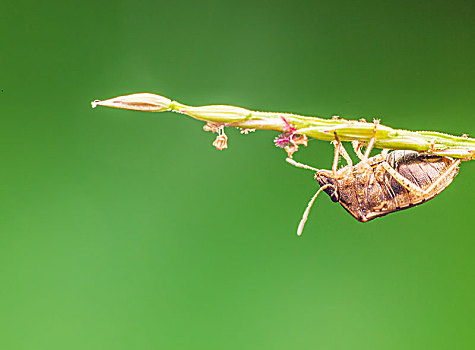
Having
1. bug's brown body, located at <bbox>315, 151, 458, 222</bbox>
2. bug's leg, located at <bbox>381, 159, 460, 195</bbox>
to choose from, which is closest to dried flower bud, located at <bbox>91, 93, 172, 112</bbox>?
bug's brown body, located at <bbox>315, 151, 458, 222</bbox>

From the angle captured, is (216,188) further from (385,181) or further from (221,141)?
(221,141)

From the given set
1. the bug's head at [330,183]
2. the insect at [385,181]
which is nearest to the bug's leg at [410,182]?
the insect at [385,181]

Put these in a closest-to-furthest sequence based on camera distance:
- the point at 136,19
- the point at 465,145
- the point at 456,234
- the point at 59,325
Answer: the point at 465,145 < the point at 136,19 < the point at 59,325 < the point at 456,234

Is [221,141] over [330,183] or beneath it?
over

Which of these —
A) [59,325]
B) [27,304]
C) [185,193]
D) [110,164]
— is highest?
[110,164]

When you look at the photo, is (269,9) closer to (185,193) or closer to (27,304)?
(185,193)

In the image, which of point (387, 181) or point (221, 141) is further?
point (387, 181)

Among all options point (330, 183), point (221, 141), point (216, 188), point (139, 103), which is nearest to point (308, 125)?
point (221, 141)

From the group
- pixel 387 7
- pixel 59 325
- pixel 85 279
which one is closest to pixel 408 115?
pixel 387 7
